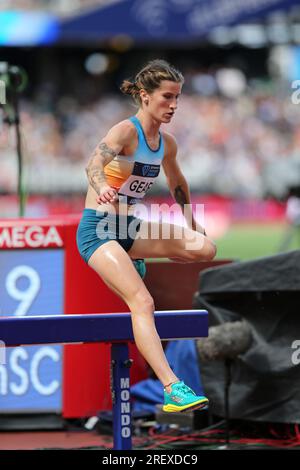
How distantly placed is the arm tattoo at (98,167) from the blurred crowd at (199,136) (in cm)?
1753

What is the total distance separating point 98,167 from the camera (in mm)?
4434

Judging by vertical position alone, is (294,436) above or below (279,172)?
below

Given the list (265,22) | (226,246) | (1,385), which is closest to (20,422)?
(1,385)

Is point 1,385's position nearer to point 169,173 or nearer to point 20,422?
point 20,422

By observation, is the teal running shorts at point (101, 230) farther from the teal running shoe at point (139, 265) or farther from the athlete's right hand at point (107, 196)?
the athlete's right hand at point (107, 196)

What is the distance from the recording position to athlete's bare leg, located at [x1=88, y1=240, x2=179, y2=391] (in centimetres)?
432

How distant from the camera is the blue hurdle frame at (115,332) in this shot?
432cm

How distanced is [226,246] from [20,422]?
12122 millimetres

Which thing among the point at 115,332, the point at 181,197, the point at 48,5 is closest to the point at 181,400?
the point at 115,332

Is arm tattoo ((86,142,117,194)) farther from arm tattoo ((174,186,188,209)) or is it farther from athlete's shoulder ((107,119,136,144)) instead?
arm tattoo ((174,186,188,209))

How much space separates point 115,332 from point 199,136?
20314 mm

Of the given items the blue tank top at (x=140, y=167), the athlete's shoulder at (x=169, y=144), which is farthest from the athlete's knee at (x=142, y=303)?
the athlete's shoulder at (x=169, y=144)
